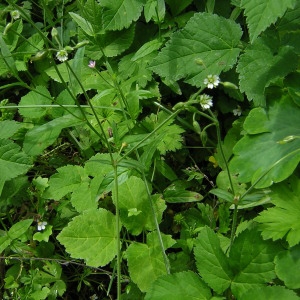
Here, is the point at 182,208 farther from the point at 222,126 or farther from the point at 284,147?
the point at 284,147

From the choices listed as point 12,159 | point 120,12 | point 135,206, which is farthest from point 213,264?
point 120,12

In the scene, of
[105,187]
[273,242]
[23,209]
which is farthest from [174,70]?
[23,209]

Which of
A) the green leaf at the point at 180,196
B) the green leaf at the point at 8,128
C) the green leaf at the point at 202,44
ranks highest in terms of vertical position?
the green leaf at the point at 202,44

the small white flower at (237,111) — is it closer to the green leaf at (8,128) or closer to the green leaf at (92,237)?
the green leaf at (92,237)

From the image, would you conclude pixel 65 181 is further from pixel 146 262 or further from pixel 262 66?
pixel 262 66

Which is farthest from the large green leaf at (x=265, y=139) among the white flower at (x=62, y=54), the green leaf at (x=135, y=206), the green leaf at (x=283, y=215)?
the white flower at (x=62, y=54)

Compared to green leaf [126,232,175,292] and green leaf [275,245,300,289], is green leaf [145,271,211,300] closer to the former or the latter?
green leaf [126,232,175,292]
